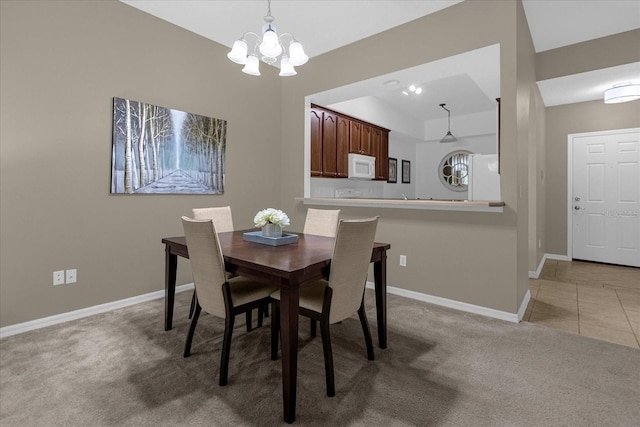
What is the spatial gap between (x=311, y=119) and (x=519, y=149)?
8.53 feet

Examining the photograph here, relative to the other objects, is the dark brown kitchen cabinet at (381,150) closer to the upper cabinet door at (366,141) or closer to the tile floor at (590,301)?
the upper cabinet door at (366,141)

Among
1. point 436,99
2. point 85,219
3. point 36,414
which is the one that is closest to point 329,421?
point 36,414

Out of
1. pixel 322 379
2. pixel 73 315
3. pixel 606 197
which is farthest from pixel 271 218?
pixel 606 197

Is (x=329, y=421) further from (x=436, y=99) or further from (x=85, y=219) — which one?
(x=436, y=99)

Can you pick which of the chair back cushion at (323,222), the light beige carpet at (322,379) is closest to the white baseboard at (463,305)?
the light beige carpet at (322,379)

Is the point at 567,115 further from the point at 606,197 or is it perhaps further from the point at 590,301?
the point at 590,301

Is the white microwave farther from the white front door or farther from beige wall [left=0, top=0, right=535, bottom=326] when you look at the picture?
the white front door

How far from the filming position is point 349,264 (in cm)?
177

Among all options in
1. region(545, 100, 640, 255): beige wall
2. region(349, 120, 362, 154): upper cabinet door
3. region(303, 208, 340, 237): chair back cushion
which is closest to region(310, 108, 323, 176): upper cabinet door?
region(349, 120, 362, 154): upper cabinet door

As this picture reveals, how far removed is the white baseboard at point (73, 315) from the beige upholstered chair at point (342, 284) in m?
2.01

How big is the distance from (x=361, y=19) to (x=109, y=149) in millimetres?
2644

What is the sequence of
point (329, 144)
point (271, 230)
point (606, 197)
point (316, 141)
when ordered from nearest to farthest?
point (271, 230) → point (316, 141) → point (329, 144) → point (606, 197)

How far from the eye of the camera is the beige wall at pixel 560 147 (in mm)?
4922

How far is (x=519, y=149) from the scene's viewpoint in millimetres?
2752
